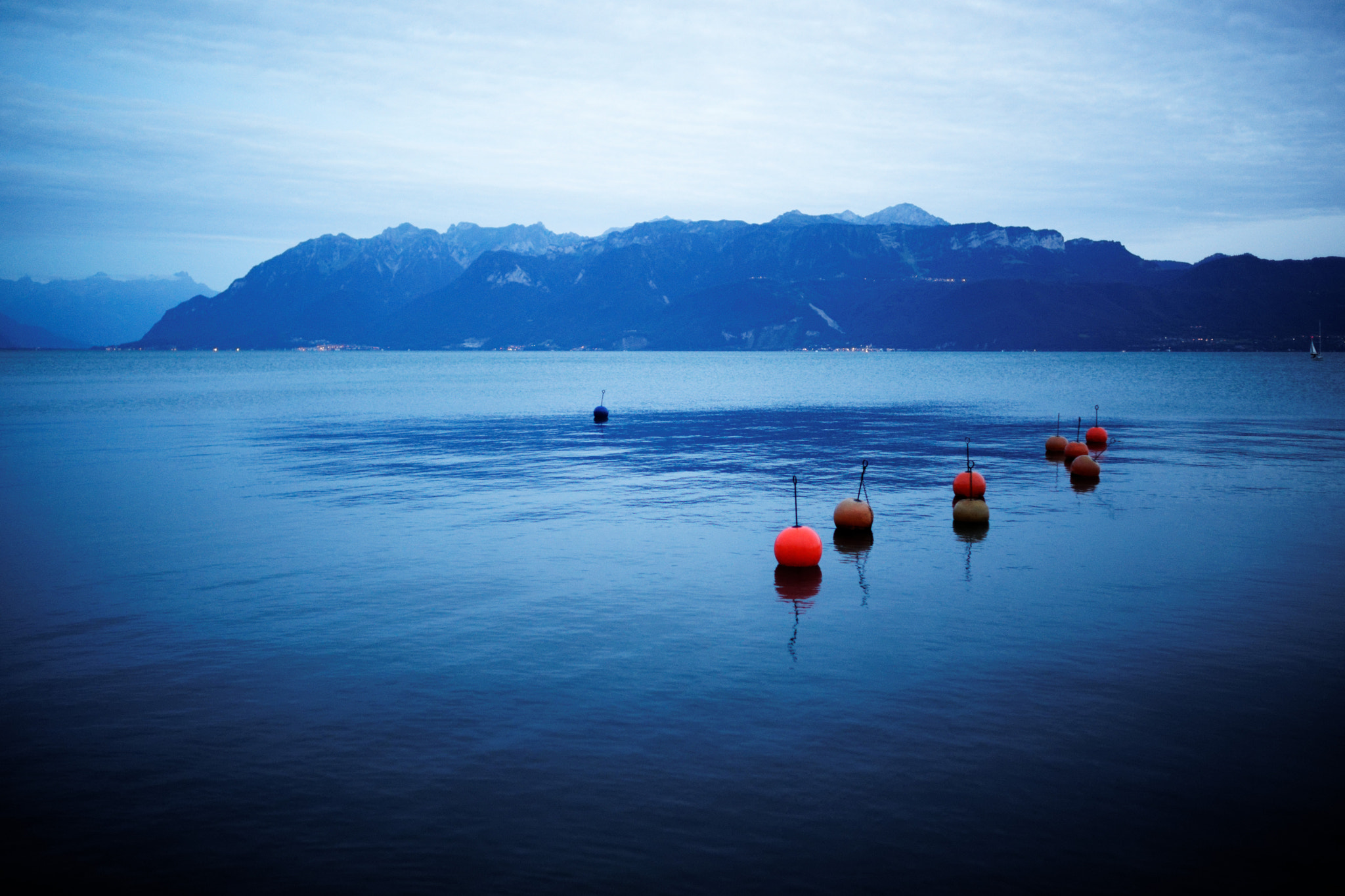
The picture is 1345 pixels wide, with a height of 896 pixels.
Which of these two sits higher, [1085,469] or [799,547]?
[799,547]

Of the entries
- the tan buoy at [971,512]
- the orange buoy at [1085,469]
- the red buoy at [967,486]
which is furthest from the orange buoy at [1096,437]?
the tan buoy at [971,512]

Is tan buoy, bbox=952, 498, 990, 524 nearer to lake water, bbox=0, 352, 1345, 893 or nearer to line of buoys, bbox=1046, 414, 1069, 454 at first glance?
lake water, bbox=0, 352, 1345, 893

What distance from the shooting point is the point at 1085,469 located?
4488 centimetres

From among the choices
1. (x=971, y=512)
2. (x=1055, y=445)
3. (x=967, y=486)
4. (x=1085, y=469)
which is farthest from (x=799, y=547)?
(x=1055, y=445)

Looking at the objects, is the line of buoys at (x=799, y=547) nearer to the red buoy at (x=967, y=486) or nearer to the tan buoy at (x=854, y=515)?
the tan buoy at (x=854, y=515)

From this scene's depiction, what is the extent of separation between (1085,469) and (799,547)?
23.7 m

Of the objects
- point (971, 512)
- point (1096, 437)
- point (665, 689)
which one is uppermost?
point (1096, 437)

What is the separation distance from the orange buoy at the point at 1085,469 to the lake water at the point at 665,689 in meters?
1.35

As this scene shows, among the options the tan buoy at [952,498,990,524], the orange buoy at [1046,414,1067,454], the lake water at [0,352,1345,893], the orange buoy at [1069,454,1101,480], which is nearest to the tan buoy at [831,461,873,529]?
the lake water at [0,352,1345,893]

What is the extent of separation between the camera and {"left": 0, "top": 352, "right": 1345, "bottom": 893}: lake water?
40.6ft

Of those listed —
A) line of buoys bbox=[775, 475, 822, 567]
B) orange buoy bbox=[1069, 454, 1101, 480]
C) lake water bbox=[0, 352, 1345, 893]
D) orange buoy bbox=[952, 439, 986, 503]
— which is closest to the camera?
lake water bbox=[0, 352, 1345, 893]

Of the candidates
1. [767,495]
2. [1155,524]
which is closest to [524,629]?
[767,495]

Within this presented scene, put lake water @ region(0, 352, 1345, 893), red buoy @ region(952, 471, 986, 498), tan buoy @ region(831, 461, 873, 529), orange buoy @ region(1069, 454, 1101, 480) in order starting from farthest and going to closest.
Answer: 1. orange buoy @ region(1069, 454, 1101, 480)
2. red buoy @ region(952, 471, 986, 498)
3. tan buoy @ region(831, 461, 873, 529)
4. lake water @ region(0, 352, 1345, 893)

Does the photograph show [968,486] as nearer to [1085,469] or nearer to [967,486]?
[967,486]
